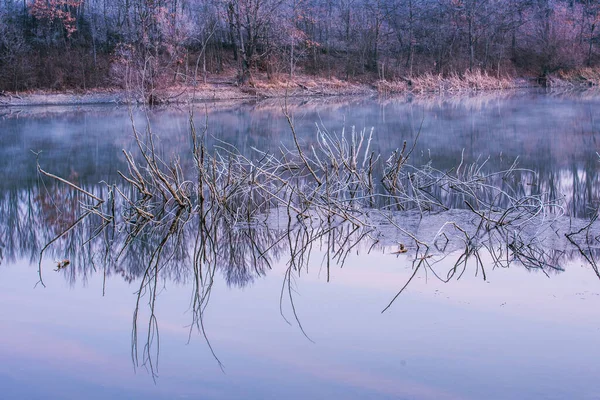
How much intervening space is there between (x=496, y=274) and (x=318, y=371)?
2.26 metres

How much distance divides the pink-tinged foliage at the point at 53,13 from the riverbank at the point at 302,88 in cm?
494

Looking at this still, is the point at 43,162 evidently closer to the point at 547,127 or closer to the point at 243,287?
the point at 243,287

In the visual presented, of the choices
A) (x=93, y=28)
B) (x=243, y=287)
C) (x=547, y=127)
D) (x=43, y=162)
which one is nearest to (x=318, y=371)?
(x=243, y=287)

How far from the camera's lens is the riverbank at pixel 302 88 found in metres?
30.2

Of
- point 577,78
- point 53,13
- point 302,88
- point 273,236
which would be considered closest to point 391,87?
point 302,88

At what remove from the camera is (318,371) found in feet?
13.6

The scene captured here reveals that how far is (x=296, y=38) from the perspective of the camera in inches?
1500

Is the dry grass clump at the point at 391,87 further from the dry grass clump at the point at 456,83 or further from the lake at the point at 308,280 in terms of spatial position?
the lake at the point at 308,280

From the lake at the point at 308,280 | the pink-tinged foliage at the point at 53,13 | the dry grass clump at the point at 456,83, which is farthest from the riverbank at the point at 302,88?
the lake at the point at 308,280

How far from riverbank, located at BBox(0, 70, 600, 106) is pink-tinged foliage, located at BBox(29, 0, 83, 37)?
4.94 m

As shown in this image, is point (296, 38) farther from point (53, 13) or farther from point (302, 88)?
point (53, 13)

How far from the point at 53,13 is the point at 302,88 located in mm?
11622

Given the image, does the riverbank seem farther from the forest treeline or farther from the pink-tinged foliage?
the pink-tinged foliage

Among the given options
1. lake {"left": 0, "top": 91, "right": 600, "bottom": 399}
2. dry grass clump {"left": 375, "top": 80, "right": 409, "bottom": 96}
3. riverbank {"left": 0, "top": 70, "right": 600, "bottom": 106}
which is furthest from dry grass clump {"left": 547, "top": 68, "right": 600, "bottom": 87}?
lake {"left": 0, "top": 91, "right": 600, "bottom": 399}
